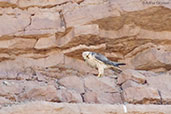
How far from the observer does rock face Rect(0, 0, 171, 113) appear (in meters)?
8.25

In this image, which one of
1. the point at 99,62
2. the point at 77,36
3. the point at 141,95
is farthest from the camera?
the point at 77,36

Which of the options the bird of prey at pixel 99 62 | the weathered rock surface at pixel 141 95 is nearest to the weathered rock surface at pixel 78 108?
the weathered rock surface at pixel 141 95

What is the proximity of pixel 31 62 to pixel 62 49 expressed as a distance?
0.71m

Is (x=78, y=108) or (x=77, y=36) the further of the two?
(x=77, y=36)

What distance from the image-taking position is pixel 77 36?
8219 millimetres

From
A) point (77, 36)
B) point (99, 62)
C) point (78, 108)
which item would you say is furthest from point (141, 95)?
point (77, 36)

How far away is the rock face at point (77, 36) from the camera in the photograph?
8250 millimetres

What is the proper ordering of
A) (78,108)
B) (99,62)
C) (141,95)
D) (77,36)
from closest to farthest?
(78,108) < (141,95) < (99,62) < (77,36)

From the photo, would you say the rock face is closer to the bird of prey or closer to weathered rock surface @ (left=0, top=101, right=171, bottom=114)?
the bird of prey

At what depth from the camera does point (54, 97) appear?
248 inches

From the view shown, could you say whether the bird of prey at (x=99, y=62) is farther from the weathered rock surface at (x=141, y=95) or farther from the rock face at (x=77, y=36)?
the weathered rock surface at (x=141, y=95)

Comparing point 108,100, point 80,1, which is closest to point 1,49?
point 80,1

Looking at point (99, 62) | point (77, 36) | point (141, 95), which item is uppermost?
point (77, 36)

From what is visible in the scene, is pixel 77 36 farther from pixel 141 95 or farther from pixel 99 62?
pixel 141 95
